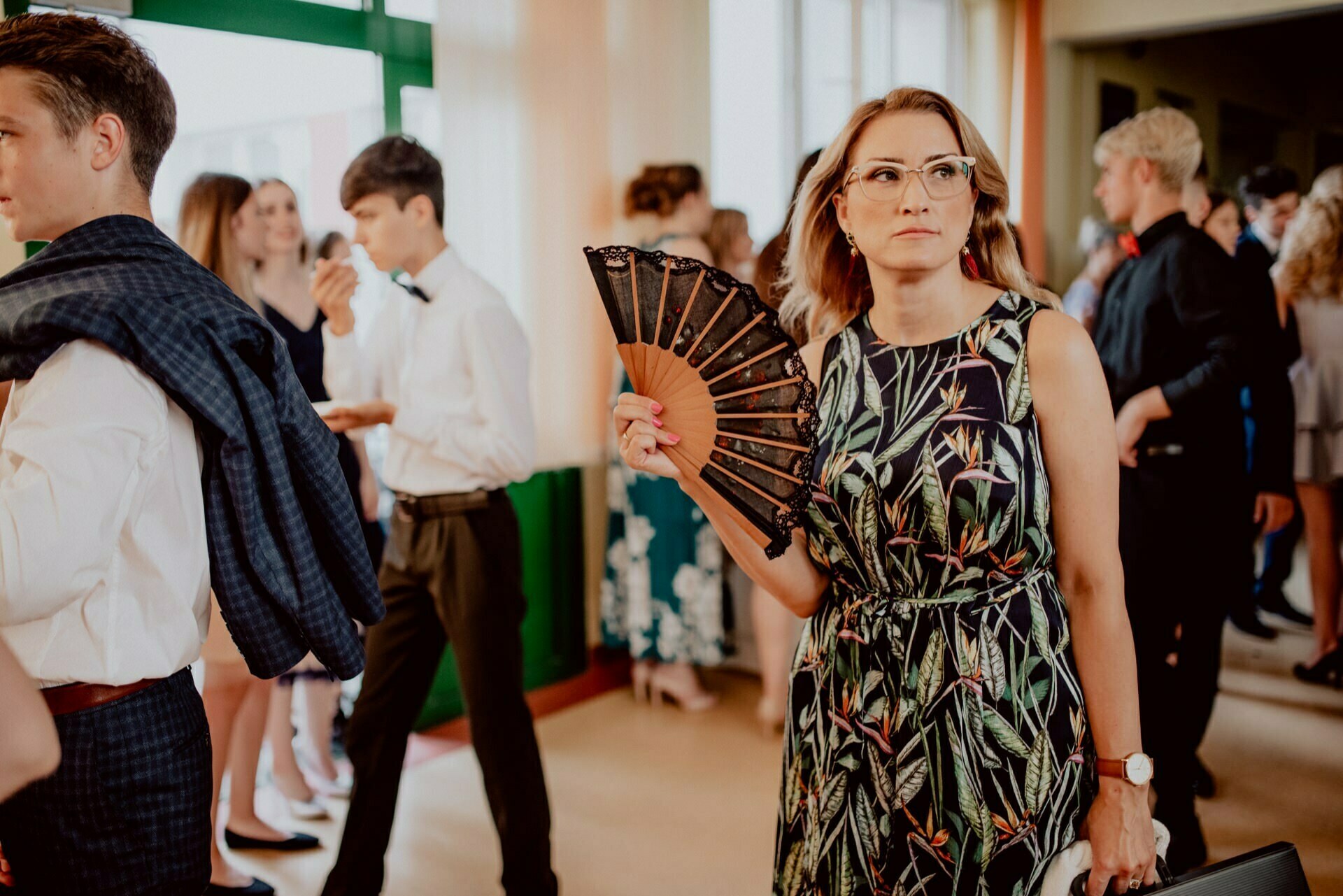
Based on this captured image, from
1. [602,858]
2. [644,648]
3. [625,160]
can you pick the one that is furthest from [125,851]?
[625,160]

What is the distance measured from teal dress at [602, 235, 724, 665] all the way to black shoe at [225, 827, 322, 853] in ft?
4.77

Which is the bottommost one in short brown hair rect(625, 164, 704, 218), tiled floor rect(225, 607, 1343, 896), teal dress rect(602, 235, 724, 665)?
tiled floor rect(225, 607, 1343, 896)

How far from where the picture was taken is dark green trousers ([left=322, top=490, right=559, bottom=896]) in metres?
2.30

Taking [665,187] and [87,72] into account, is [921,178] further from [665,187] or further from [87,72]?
[665,187]

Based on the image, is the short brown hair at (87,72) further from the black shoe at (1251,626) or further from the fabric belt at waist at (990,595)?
the black shoe at (1251,626)

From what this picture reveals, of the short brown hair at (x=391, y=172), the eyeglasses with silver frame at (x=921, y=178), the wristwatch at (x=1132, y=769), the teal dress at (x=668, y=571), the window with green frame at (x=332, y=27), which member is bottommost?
the teal dress at (x=668, y=571)

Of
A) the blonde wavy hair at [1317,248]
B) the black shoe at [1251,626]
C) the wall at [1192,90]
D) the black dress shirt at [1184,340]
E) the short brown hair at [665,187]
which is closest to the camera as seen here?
the black dress shirt at [1184,340]

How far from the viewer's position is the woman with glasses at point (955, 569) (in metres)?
1.37

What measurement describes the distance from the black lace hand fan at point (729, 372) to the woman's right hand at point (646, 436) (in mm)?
42

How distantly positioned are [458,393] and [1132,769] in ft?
5.33

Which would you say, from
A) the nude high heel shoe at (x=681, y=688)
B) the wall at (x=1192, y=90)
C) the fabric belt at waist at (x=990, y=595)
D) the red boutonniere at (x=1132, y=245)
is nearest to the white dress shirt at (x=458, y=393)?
the fabric belt at waist at (x=990, y=595)

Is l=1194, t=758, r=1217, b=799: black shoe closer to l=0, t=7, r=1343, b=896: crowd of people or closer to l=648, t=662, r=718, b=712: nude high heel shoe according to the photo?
l=648, t=662, r=718, b=712: nude high heel shoe

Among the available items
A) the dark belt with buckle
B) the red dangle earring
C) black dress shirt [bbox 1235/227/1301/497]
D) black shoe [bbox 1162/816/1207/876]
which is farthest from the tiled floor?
the red dangle earring

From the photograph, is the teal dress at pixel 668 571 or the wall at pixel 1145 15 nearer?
the teal dress at pixel 668 571
